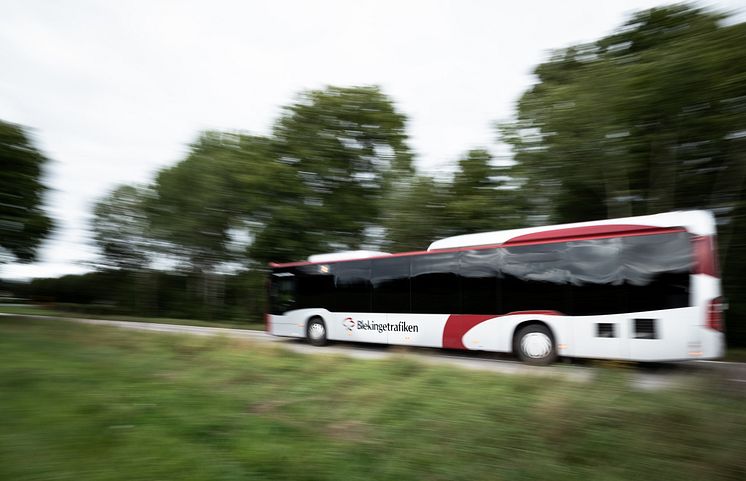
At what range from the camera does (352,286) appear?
14719 millimetres

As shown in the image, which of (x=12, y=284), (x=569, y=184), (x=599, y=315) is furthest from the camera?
(x=12, y=284)

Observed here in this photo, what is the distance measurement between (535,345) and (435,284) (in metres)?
3.15

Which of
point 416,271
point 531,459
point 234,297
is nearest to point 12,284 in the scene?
point 234,297

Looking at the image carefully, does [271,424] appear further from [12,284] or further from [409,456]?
[12,284]

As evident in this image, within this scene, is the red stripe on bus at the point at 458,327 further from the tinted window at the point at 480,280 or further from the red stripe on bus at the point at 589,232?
the red stripe on bus at the point at 589,232

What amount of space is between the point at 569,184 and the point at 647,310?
7.81 meters

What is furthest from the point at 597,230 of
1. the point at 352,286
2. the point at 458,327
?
the point at 352,286

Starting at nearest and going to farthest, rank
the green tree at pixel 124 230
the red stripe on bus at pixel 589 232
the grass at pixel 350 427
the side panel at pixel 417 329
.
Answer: the grass at pixel 350 427 → the red stripe on bus at pixel 589 232 → the side panel at pixel 417 329 → the green tree at pixel 124 230

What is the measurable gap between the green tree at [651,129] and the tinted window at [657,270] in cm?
627

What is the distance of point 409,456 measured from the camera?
418 cm

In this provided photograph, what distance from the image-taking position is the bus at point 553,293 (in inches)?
350

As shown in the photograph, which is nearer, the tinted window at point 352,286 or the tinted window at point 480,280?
the tinted window at point 480,280

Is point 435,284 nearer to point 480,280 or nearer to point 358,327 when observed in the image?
point 480,280

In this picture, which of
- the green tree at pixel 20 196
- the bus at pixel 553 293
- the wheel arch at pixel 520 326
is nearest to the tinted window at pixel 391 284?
the bus at pixel 553 293
